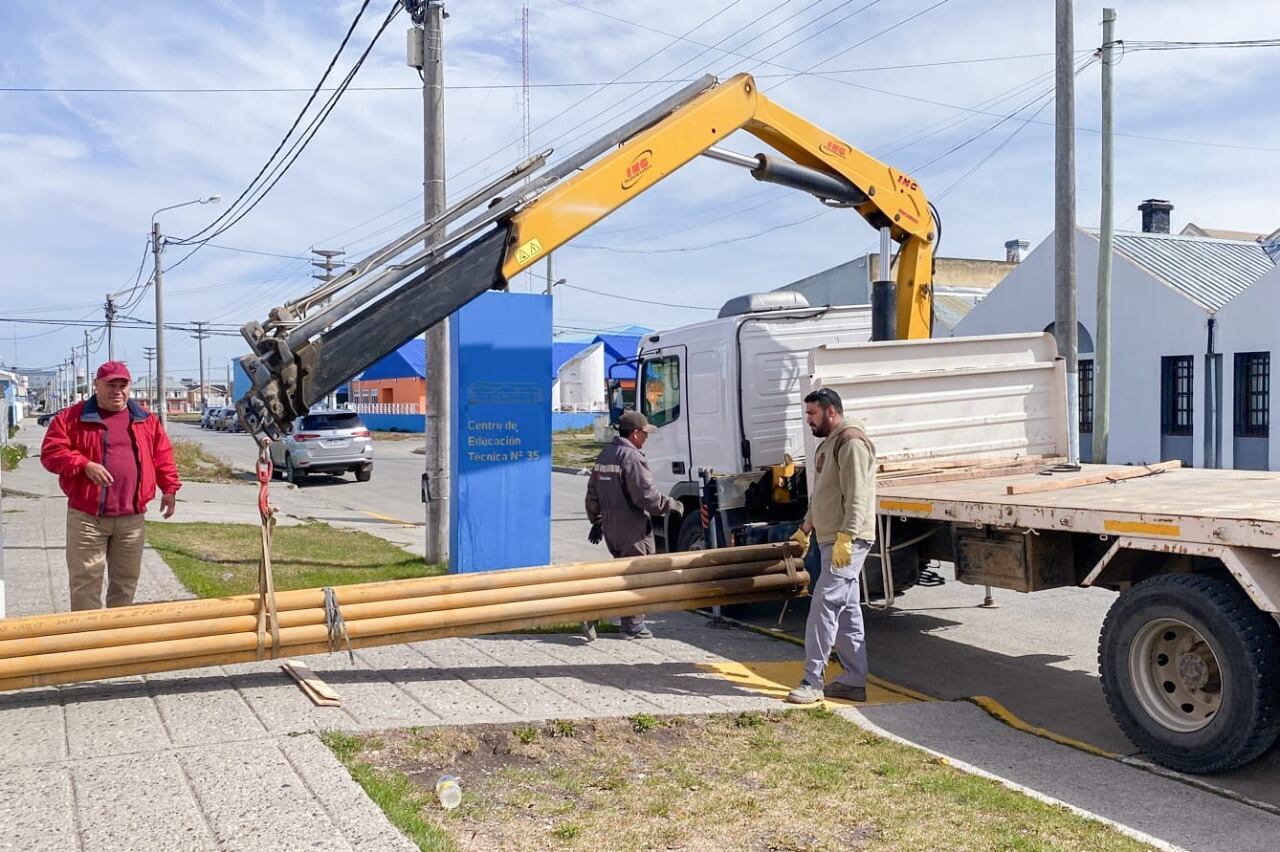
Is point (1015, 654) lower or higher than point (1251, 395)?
lower

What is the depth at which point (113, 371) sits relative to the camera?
6492mm

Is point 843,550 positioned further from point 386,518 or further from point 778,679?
point 386,518

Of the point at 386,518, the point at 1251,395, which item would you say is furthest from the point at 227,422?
the point at 1251,395

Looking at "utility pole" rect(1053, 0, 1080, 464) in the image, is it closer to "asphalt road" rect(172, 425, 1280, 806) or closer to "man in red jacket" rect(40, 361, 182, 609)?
"asphalt road" rect(172, 425, 1280, 806)

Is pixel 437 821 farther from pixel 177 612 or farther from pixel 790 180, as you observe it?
pixel 790 180

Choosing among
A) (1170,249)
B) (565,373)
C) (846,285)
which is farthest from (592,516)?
(565,373)

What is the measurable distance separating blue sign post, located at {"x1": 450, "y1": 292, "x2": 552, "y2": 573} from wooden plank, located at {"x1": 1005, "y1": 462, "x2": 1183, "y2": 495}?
4.88 meters

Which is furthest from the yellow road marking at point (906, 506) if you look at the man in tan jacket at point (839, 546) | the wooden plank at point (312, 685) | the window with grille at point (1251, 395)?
the window with grille at point (1251, 395)

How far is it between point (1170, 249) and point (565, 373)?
38841 millimetres

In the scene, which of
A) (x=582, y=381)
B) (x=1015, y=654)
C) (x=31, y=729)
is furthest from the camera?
(x=582, y=381)

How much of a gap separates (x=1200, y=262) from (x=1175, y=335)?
3.39m

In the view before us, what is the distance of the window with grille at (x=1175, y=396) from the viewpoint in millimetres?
22269

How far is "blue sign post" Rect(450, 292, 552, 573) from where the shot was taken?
1031cm

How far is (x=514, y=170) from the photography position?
24.7ft
